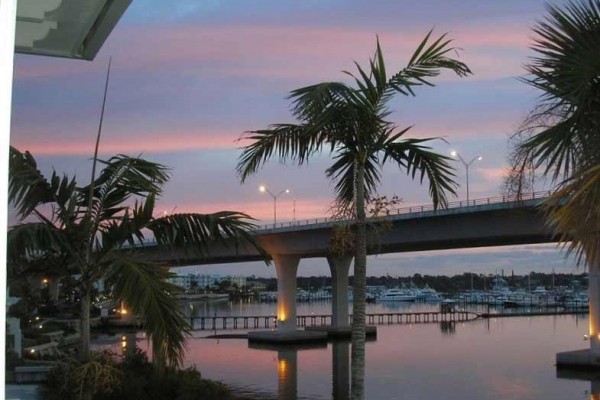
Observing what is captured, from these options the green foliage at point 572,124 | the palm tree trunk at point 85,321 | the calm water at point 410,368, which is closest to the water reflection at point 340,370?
the calm water at point 410,368

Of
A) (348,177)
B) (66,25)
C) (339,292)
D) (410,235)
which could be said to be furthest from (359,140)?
(339,292)

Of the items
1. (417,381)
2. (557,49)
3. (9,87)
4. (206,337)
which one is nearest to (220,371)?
(417,381)

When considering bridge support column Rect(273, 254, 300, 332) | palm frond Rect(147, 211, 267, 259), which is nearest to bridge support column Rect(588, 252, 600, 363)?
bridge support column Rect(273, 254, 300, 332)

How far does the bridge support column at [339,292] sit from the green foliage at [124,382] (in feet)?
160

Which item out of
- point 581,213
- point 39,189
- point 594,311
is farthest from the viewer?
point 594,311

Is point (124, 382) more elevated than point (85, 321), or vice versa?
point (85, 321)

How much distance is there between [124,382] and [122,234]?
199 cm

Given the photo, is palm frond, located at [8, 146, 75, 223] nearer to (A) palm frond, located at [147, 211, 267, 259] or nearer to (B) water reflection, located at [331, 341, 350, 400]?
(A) palm frond, located at [147, 211, 267, 259]

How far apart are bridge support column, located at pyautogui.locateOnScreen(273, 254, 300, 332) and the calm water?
365 cm

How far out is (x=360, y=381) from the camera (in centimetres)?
914

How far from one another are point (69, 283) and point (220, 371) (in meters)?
24.7

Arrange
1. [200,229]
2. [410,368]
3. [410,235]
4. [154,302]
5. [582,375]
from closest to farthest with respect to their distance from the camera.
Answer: [154,302]
[200,229]
[582,375]
[410,368]
[410,235]

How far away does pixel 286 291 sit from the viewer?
184 feet

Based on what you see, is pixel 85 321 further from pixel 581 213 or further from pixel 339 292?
pixel 339 292
